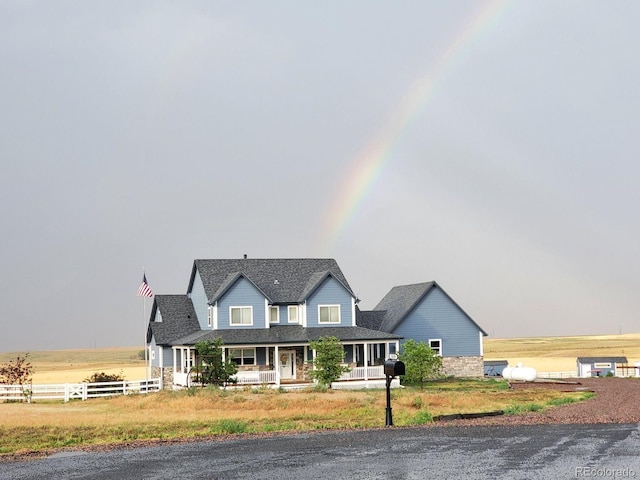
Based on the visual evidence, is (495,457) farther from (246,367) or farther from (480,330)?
(480,330)

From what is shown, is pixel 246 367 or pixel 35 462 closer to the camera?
pixel 35 462

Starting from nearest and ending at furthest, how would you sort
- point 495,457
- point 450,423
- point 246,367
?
point 495,457, point 450,423, point 246,367

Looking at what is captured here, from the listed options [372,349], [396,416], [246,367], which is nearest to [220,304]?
[246,367]

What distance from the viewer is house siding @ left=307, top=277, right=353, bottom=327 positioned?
194 feet

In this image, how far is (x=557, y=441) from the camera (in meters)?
21.8

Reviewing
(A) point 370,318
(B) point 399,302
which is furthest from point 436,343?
(A) point 370,318

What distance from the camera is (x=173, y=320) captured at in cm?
6172

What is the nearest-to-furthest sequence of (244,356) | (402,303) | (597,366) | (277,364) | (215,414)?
1. (215,414)
2. (277,364)
3. (244,356)
4. (402,303)
5. (597,366)

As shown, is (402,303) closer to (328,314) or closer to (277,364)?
(328,314)

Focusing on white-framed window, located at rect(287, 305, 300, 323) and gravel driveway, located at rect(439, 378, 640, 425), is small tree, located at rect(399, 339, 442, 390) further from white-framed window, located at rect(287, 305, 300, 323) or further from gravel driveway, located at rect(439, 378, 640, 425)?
gravel driveway, located at rect(439, 378, 640, 425)

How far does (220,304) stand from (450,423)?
31.5m

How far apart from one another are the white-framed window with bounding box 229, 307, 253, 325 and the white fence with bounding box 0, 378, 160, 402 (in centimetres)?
685

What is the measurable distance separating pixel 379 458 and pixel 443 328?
44.9 meters

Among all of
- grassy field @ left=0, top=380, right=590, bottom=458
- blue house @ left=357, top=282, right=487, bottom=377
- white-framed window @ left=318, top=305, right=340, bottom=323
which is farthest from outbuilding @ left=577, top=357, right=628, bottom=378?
grassy field @ left=0, top=380, right=590, bottom=458
